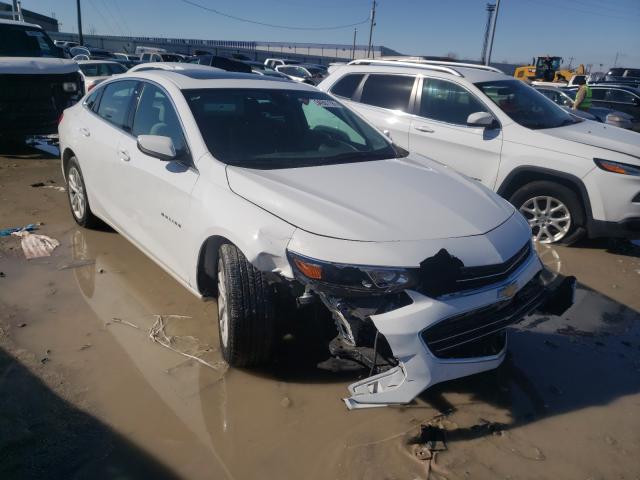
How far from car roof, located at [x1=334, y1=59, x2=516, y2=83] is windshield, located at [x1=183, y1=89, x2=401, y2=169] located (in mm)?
2464

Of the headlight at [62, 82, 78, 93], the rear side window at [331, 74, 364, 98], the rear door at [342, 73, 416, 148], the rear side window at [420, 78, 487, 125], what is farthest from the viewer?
the headlight at [62, 82, 78, 93]

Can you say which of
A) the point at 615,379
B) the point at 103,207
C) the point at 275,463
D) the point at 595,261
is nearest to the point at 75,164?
the point at 103,207

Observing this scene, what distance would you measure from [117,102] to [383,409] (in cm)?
335

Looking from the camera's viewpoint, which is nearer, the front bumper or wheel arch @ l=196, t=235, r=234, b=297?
the front bumper

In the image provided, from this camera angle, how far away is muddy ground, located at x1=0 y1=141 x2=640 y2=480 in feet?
7.98

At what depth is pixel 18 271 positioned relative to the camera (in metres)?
4.34

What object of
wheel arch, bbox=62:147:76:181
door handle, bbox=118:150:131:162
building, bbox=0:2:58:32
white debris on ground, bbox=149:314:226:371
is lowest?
white debris on ground, bbox=149:314:226:371

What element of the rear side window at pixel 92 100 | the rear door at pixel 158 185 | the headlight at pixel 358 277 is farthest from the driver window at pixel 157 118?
the headlight at pixel 358 277

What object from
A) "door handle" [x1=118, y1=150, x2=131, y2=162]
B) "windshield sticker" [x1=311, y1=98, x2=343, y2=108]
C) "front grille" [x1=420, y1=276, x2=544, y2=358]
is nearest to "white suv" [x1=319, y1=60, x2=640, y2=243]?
"windshield sticker" [x1=311, y1=98, x2=343, y2=108]

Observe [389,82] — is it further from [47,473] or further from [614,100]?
[614,100]

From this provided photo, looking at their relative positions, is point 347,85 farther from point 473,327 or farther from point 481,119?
point 473,327

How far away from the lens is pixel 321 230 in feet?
8.37

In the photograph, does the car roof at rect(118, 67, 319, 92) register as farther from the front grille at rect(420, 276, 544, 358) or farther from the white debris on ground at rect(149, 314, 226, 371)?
the front grille at rect(420, 276, 544, 358)

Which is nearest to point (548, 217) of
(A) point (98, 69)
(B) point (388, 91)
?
(B) point (388, 91)
